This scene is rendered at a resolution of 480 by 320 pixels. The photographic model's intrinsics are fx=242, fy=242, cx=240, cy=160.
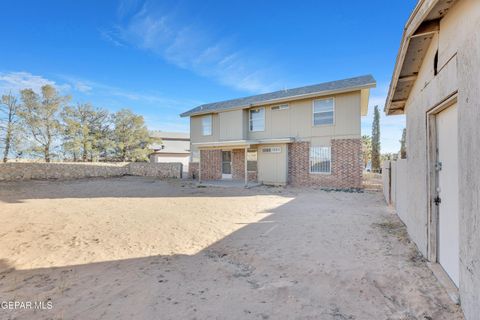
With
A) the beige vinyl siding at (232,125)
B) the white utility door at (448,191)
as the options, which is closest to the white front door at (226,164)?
the beige vinyl siding at (232,125)

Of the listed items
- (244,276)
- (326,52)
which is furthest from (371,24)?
(244,276)

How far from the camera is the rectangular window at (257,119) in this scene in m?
15.5

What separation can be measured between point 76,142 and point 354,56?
897 inches

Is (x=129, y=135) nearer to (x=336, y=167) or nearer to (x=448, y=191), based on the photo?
(x=336, y=167)

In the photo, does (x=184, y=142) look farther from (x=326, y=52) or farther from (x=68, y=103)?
(x=326, y=52)

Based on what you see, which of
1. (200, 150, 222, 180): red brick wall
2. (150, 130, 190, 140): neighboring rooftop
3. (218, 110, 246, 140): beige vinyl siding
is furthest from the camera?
(150, 130, 190, 140): neighboring rooftop

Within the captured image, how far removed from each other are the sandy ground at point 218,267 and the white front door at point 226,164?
9384 mm

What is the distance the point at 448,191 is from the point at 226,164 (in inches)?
562

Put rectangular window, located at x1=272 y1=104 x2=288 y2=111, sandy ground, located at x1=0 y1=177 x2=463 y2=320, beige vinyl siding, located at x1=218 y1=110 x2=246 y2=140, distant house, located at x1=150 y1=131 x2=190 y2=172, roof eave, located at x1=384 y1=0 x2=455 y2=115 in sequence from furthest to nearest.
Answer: distant house, located at x1=150 y1=131 x2=190 y2=172 < beige vinyl siding, located at x1=218 y1=110 x2=246 y2=140 < rectangular window, located at x1=272 y1=104 x2=288 y2=111 < roof eave, located at x1=384 y1=0 x2=455 y2=115 < sandy ground, located at x1=0 y1=177 x2=463 y2=320

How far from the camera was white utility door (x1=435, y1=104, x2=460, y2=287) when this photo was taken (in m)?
2.92

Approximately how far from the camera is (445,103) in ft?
10.1

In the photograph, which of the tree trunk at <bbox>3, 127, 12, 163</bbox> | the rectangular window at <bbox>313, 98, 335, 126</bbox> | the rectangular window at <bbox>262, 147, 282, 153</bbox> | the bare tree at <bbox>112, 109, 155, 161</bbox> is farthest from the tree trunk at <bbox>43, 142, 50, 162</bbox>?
the rectangular window at <bbox>313, 98, 335, 126</bbox>

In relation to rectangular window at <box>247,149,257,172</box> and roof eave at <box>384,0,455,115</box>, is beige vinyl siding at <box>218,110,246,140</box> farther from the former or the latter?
roof eave at <box>384,0,455,115</box>

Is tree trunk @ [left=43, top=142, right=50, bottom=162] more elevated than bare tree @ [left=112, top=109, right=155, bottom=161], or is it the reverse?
bare tree @ [left=112, top=109, right=155, bottom=161]
